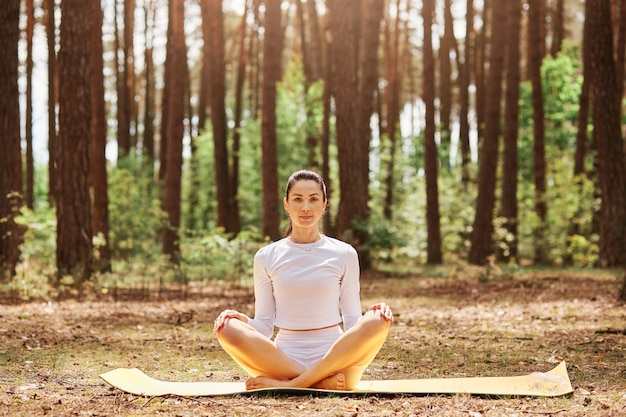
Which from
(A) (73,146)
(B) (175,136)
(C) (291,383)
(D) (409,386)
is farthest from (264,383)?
(B) (175,136)

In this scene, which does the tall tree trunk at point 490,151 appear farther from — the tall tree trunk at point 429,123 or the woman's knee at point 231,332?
the woman's knee at point 231,332

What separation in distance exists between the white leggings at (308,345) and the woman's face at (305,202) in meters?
0.77

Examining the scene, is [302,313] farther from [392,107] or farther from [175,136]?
[392,107]

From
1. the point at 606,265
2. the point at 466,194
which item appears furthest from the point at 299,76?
the point at 606,265

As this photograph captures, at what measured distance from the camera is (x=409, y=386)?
19.1 ft

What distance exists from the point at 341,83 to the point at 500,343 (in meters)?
10.1

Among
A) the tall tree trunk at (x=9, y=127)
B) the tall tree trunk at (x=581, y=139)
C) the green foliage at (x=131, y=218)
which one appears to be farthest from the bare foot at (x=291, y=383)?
the tall tree trunk at (x=581, y=139)

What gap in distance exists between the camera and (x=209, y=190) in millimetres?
32938

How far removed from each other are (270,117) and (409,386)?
12.0 meters

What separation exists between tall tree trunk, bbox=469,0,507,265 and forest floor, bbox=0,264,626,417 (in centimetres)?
611

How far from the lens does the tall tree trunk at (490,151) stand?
2009 cm

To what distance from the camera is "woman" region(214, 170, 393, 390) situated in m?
5.47

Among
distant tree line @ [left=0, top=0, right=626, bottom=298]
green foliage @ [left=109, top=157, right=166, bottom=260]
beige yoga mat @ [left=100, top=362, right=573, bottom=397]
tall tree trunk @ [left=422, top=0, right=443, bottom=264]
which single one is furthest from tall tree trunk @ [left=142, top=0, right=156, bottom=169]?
beige yoga mat @ [left=100, top=362, right=573, bottom=397]

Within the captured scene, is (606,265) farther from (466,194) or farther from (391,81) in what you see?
(391,81)
